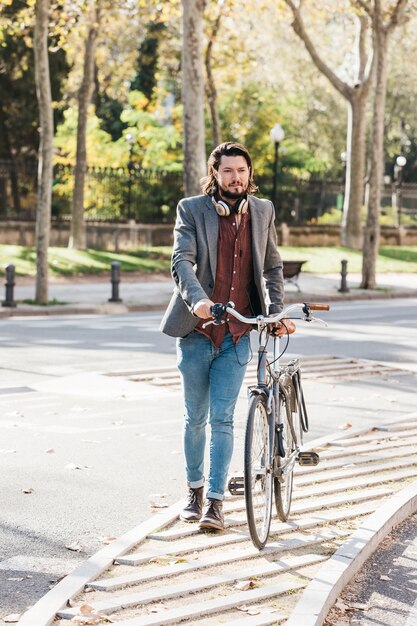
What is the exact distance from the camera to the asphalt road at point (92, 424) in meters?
6.72

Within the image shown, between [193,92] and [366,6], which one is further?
[366,6]

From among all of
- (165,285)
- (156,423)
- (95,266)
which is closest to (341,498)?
(156,423)

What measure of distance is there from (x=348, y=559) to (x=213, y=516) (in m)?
0.92

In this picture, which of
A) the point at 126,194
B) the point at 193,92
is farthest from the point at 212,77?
the point at 193,92

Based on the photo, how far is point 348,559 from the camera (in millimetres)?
5977

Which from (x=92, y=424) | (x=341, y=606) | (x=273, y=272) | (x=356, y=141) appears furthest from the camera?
(x=356, y=141)

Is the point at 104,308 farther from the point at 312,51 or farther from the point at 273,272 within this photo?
the point at 312,51

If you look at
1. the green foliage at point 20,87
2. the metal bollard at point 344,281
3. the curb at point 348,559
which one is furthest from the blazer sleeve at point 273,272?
the green foliage at point 20,87

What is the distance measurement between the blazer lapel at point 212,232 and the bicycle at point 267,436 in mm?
296

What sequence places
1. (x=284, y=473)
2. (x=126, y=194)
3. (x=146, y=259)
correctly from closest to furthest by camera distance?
1. (x=284, y=473)
2. (x=146, y=259)
3. (x=126, y=194)

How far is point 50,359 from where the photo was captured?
47.6 ft

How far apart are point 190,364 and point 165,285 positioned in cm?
2313

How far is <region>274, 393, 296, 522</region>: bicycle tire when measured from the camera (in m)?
6.64

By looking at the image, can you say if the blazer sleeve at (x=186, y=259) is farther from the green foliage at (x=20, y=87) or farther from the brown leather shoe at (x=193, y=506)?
the green foliage at (x=20, y=87)
